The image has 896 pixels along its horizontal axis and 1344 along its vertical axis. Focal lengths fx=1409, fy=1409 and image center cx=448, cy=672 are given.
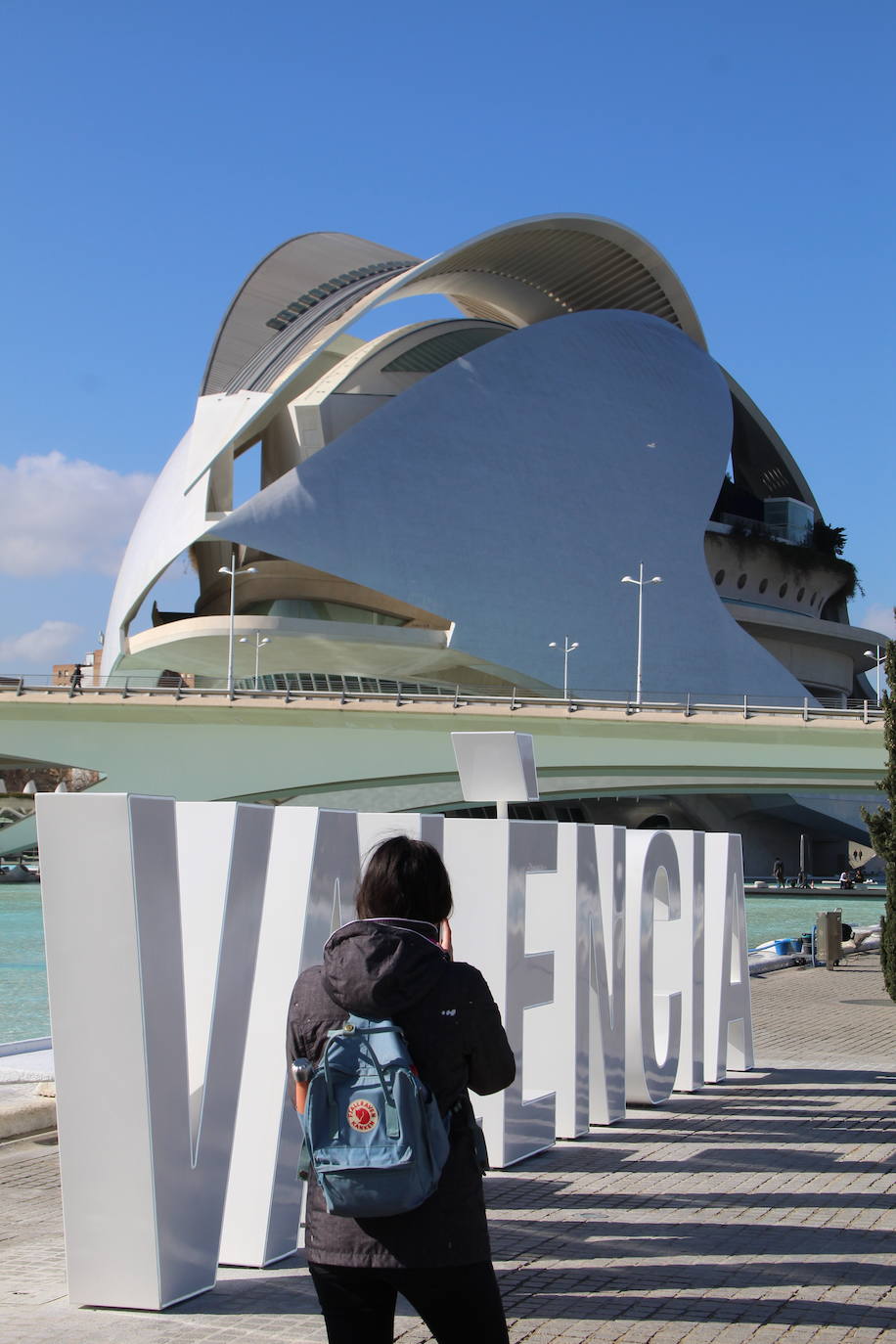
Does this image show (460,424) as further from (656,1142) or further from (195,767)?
(656,1142)

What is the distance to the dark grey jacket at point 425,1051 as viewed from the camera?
266 cm

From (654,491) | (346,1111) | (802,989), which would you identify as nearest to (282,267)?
(654,491)

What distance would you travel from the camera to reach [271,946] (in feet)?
17.8

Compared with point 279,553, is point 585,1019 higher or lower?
lower

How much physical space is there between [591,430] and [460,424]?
18.2 ft

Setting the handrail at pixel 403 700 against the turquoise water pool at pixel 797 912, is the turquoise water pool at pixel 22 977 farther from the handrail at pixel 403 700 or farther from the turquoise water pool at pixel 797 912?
the turquoise water pool at pixel 797 912

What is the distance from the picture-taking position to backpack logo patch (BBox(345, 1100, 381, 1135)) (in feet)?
8.70

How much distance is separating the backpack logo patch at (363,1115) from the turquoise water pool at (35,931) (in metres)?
10.8

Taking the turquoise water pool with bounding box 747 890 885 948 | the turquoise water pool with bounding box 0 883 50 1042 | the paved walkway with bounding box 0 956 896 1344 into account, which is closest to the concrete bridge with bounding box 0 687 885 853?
the turquoise water pool with bounding box 747 890 885 948

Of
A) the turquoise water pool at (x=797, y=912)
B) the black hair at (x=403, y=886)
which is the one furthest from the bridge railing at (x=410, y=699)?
the black hair at (x=403, y=886)

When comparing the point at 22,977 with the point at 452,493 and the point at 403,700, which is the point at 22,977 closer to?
the point at 403,700

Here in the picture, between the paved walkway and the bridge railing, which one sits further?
the bridge railing

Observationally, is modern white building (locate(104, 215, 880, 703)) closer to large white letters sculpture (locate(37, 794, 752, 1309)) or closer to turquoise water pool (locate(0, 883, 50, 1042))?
turquoise water pool (locate(0, 883, 50, 1042))

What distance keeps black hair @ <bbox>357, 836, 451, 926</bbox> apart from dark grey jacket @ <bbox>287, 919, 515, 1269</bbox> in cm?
4
